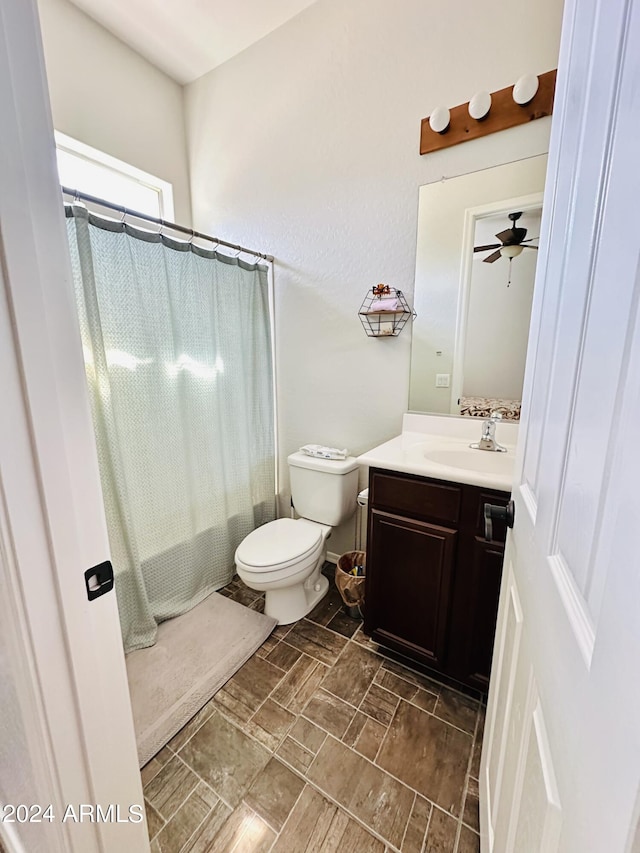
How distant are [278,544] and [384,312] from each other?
1.24m

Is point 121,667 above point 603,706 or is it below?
below

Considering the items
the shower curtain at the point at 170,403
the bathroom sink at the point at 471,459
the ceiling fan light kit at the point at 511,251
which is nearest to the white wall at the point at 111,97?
the shower curtain at the point at 170,403

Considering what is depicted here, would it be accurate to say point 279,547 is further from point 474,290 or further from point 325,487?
point 474,290

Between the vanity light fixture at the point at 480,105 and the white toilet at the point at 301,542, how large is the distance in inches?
61.0

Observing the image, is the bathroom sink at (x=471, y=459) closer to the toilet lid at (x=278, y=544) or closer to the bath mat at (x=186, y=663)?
the toilet lid at (x=278, y=544)

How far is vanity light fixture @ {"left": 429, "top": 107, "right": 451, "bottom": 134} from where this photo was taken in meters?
1.47

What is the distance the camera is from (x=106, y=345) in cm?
147

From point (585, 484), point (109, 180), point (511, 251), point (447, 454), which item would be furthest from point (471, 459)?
point (109, 180)

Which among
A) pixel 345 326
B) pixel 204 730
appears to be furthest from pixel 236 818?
pixel 345 326

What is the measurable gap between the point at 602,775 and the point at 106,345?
5.73 ft

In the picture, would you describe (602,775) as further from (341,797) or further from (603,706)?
(341,797)

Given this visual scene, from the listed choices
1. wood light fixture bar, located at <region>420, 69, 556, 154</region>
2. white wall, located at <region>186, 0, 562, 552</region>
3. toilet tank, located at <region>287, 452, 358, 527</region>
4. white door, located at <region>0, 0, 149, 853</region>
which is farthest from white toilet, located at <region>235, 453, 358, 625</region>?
wood light fixture bar, located at <region>420, 69, 556, 154</region>

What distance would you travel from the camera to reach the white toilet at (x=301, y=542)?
5.26 ft

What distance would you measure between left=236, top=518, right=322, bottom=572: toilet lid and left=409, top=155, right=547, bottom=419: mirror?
2.82 ft
